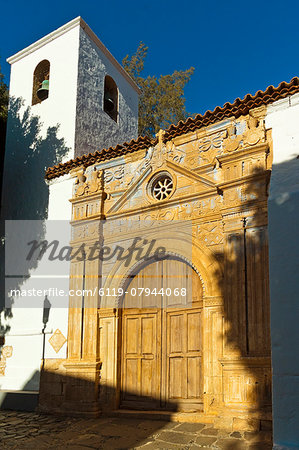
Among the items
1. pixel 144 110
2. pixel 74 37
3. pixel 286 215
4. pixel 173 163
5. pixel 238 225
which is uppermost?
pixel 144 110

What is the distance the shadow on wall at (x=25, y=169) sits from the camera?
32.6 feet

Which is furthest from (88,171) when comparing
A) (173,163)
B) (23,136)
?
(23,136)

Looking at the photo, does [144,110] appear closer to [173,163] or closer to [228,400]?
[173,163]

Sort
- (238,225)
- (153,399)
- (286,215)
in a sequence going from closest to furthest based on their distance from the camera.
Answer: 1. (286,215)
2. (238,225)
3. (153,399)

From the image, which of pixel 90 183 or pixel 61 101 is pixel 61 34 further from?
pixel 90 183

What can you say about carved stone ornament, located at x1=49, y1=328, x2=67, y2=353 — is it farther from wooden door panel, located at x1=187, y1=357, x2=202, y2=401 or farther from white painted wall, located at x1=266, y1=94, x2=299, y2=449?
white painted wall, located at x1=266, y1=94, x2=299, y2=449

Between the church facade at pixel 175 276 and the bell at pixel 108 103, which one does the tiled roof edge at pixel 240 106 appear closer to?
the church facade at pixel 175 276

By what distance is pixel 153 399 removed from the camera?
727 centimetres

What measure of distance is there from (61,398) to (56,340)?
1034 millimetres

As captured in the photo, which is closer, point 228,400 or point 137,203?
point 228,400

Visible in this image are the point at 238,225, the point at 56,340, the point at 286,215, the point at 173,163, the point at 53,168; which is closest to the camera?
the point at 286,215

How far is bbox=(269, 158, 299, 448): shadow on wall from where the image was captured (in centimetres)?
276

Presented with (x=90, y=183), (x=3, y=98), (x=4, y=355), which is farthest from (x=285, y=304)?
(x=3, y=98)

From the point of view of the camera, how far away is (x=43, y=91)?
11523mm
